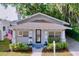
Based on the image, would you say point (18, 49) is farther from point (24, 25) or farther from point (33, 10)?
point (33, 10)

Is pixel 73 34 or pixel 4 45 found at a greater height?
pixel 73 34

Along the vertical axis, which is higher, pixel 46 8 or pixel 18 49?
pixel 46 8

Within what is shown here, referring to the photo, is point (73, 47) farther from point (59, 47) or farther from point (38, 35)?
point (38, 35)

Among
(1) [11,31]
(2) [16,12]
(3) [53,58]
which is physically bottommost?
(3) [53,58]

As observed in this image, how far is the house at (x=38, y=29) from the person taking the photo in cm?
271

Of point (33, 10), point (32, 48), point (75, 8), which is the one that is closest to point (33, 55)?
point (32, 48)

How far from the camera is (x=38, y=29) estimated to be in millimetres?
2732

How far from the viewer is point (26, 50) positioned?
9.05ft

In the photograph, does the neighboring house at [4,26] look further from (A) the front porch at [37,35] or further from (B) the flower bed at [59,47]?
(B) the flower bed at [59,47]

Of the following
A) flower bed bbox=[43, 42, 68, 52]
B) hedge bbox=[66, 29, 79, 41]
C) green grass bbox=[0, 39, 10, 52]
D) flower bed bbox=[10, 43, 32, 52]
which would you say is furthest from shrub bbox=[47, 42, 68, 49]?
green grass bbox=[0, 39, 10, 52]

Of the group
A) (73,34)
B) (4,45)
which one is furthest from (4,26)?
(73,34)

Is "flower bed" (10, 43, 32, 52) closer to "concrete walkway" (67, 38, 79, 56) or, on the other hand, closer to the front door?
the front door

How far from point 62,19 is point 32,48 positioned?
48 cm

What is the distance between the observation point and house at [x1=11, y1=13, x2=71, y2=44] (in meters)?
2.71
